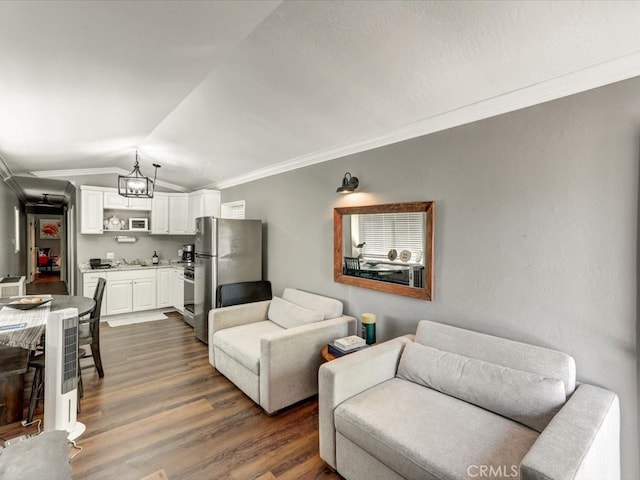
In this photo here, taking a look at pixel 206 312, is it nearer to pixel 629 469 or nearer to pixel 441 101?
pixel 441 101

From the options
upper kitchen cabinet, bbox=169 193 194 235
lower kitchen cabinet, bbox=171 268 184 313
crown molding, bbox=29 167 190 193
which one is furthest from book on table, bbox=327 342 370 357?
crown molding, bbox=29 167 190 193

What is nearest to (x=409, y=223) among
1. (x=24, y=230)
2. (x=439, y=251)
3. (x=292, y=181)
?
(x=439, y=251)

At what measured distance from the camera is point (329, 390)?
6.15ft

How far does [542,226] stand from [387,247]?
1161 mm

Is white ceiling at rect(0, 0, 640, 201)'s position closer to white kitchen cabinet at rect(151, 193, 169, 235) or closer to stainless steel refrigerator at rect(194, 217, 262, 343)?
stainless steel refrigerator at rect(194, 217, 262, 343)

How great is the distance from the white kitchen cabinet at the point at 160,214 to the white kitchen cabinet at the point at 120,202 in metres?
0.12

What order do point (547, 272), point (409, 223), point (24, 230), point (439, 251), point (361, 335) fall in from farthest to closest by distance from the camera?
point (24, 230)
point (361, 335)
point (409, 223)
point (439, 251)
point (547, 272)

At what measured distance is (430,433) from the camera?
5.12 feet

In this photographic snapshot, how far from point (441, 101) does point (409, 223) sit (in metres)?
0.93

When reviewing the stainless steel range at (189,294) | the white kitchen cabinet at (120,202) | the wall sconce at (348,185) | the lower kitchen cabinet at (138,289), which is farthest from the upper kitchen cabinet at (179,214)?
the wall sconce at (348,185)

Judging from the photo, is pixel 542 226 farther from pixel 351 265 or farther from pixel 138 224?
pixel 138 224
